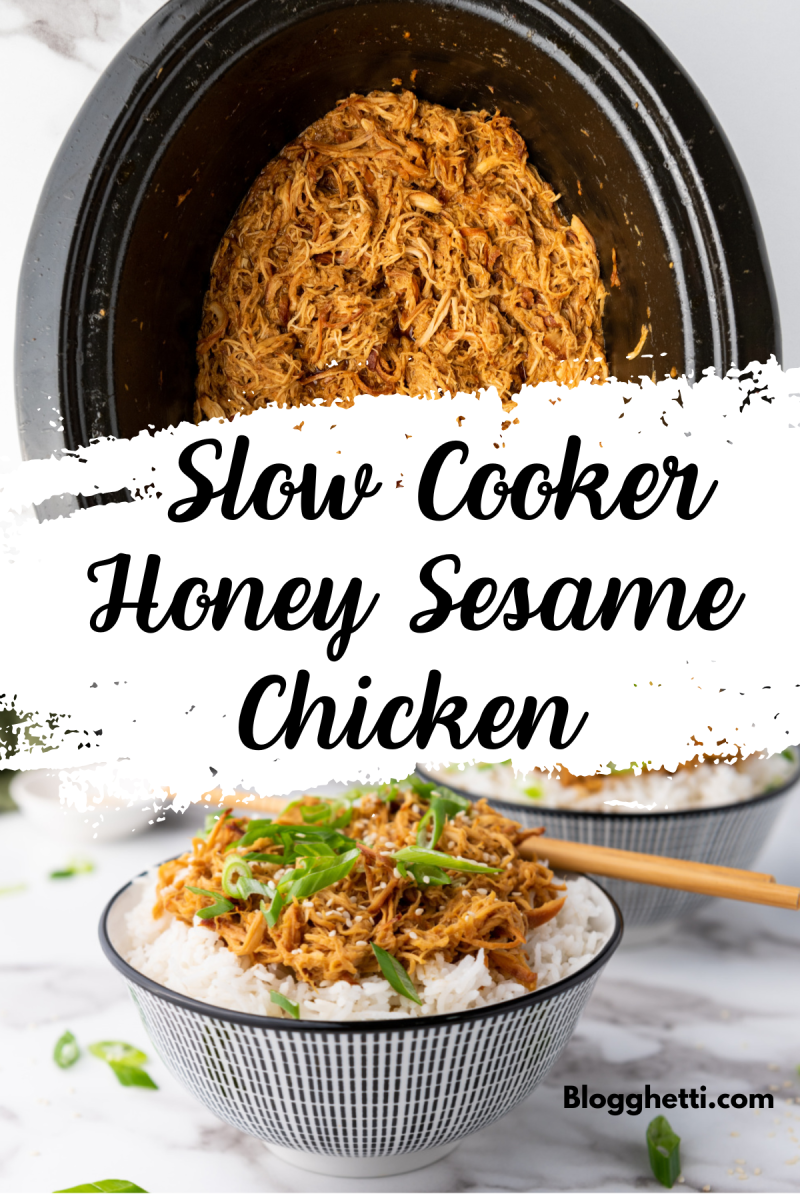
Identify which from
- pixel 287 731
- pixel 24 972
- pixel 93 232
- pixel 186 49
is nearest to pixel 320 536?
pixel 287 731

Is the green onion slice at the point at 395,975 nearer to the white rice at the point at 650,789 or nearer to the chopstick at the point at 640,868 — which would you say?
the chopstick at the point at 640,868

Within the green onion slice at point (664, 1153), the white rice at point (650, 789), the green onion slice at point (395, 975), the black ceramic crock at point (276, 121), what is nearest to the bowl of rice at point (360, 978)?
the green onion slice at point (395, 975)

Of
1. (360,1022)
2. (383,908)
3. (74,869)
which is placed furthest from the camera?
(74,869)

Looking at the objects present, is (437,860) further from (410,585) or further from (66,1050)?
(66,1050)

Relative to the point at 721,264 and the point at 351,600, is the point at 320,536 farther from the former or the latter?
the point at 721,264

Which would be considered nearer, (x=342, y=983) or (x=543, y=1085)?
(x=342, y=983)

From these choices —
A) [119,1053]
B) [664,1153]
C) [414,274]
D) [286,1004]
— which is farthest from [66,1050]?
[414,274]
